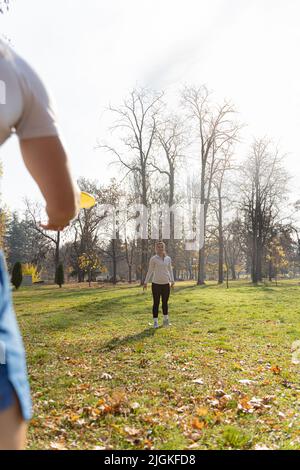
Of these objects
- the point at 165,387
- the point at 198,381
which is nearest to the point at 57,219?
the point at 165,387

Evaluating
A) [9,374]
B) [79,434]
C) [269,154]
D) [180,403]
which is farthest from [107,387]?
[269,154]

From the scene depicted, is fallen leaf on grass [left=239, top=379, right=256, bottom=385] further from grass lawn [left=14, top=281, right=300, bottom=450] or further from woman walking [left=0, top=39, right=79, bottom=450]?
woman walking [left=0, top=39, right=79, bottom=450]

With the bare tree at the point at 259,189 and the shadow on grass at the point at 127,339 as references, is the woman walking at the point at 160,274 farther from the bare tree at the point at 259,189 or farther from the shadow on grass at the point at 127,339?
the bare tree at the point at 259,189

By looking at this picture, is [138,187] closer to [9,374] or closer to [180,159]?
[180,159]

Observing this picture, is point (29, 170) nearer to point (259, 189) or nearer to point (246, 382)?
point (246, 382)

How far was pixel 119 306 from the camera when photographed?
18938mm

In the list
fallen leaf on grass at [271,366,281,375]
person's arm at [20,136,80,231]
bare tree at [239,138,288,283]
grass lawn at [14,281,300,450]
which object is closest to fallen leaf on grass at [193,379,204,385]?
grass lawn at [14,281,300,450]

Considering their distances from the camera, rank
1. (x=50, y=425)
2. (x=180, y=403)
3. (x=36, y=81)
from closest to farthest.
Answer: (x=36, y=81)
(x=50, y=425)
(x=180, y=403)

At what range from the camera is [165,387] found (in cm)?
606

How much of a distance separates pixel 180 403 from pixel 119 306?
44.9ft

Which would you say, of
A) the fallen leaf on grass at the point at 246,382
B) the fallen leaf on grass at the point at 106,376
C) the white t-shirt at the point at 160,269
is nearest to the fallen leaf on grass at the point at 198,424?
the fallen leaf on grass at the point at 246,382

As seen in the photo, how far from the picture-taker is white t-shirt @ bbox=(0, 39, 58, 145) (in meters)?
1.09

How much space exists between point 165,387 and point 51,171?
5.42 m

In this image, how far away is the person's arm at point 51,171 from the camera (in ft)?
3.92
